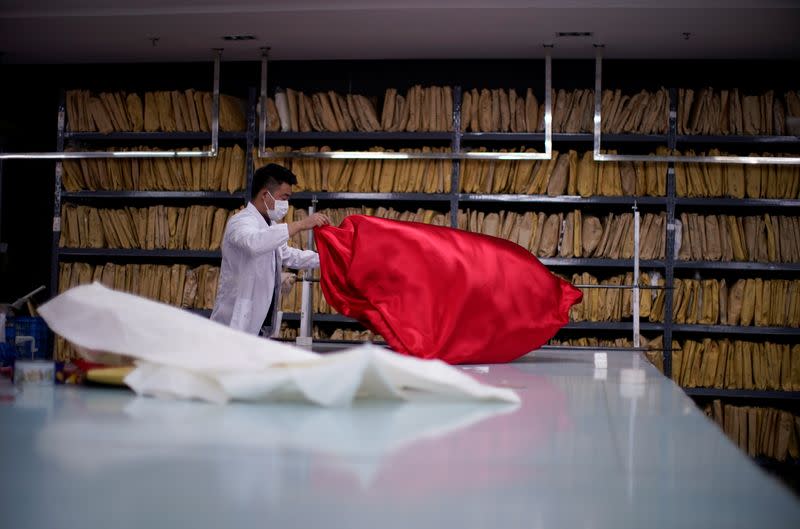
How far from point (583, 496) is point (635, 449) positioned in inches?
14.8

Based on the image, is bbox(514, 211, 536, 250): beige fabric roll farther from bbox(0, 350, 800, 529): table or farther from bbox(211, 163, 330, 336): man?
bbox(0, 350, 800, 529): table

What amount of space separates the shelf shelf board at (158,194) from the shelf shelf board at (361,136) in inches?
16.6

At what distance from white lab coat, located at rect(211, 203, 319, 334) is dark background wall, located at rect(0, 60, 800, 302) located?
5.66 feet

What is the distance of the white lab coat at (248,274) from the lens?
4461 millimetres

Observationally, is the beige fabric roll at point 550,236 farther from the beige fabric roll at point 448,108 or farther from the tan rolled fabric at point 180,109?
the tan rolled fabric at point 180,109

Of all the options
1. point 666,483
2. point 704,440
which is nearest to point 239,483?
point 666,483

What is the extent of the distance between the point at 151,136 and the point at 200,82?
648 mm

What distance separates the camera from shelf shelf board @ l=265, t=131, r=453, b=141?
5.70 m

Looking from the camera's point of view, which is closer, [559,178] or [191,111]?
[559,178]

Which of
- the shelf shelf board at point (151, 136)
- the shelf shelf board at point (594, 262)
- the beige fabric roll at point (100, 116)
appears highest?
the beige fabric roll at point (100, 116)

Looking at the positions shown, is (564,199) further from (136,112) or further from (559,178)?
(136,112)

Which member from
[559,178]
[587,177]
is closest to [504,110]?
[559,178]

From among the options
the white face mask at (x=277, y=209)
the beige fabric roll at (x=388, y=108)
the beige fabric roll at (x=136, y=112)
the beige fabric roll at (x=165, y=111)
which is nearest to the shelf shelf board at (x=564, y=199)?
the beige fabric roll at (x=388, y=108)

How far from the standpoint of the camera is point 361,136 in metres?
5.75
